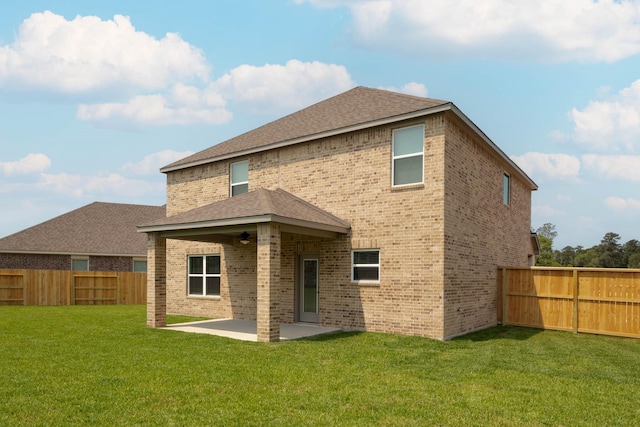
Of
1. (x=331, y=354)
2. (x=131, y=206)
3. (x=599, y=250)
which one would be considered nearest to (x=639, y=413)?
(x=331, y=354)

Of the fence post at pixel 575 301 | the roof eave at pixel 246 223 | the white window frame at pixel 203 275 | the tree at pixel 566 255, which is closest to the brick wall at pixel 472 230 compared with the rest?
the fence post at pixel 575 301

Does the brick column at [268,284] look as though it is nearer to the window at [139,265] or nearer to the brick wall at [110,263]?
the brick wall at [110,263]

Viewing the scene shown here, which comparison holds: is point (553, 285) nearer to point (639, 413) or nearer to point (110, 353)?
point (639, 413)

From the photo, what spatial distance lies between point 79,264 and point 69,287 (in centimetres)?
395

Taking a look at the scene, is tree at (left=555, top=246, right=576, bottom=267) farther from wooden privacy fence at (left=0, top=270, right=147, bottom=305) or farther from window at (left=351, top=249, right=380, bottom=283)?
window at (left=351, top=249, right=380, bottom=283)

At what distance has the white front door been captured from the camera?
49.8 feet

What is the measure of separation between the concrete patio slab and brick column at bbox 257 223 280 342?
61 cm

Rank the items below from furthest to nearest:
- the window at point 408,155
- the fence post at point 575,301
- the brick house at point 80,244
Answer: the brick house at point 80,244 → the fence post at point 575,301 → the window at point 408,155

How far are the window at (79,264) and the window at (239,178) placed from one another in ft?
51.4

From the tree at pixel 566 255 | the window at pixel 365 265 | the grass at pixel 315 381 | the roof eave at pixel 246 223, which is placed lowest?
the tree at pixel 566 255

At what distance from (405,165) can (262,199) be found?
156 inches

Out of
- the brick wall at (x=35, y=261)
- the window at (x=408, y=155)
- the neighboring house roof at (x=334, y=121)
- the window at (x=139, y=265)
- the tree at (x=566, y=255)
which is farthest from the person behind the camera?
the tree at (x=566, y=255)

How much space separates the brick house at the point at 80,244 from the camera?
90.4ft

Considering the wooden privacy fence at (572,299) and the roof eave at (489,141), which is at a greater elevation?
the roof eave at (489,141)
